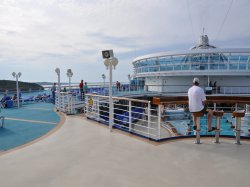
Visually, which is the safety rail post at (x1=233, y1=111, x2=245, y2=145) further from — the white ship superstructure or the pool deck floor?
the white ship superstructure

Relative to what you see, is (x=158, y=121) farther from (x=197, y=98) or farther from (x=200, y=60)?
(x=200, y=60)

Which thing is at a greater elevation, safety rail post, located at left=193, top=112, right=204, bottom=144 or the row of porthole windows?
the row of porthole windows

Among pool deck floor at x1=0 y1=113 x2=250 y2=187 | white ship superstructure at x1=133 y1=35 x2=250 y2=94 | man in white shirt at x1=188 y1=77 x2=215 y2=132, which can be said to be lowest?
pool deck floor at x1=0 y1=113 x2=250 y2=187

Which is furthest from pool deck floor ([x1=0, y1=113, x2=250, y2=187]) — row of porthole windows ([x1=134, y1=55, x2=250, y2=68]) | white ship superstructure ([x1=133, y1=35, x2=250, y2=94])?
row of porthole windows ([x1=134, y1=55, x2=250, y2=68])

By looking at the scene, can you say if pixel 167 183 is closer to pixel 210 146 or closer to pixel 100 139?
pixel 210 146

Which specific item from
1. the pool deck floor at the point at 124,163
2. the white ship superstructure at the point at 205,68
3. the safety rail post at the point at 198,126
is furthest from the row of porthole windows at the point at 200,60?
the safety rail post at the point at 198,126

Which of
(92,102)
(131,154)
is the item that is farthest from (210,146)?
(92,102)

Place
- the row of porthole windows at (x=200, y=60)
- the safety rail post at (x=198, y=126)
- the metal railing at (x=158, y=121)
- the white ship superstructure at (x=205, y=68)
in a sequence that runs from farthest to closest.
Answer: the row of porthole windows at (x=200, y=60)
the white ship superstructure at (x=205, y=68)
the metal railing at (x=158, y=121)
the safety rail post at (x=198, y=126)

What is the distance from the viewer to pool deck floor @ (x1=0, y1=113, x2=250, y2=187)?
335 cm

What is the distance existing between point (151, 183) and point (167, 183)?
9.5 inches

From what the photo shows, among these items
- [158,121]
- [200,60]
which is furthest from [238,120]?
[200,60]

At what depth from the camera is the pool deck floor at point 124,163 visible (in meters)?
3.35

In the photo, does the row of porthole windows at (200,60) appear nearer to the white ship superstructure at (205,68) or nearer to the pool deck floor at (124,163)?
the white ship superstructure at (205,68)

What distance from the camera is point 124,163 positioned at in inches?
160
